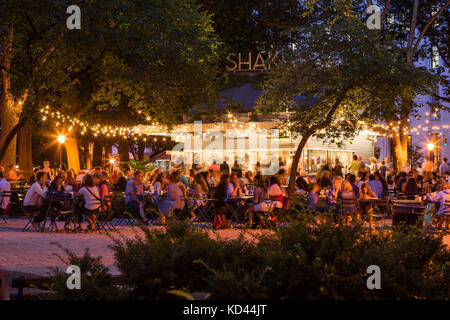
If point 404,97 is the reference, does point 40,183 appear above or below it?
below

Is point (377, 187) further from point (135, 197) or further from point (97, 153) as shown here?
point (97, 153)

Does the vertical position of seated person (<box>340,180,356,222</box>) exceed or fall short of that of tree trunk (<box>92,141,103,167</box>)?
it falls short

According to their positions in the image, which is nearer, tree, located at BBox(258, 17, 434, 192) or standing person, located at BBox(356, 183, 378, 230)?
standing person, located at BBox(356, 183, 378, 230)

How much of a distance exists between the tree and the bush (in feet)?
43.5

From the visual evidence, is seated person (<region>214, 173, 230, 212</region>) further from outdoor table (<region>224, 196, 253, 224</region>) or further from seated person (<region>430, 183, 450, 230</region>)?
seated person (<region>430, 183, 450, 230</region>)

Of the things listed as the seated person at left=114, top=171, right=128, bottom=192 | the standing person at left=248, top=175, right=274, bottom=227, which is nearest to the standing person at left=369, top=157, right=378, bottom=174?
the seated person at left=114, top=171, right=128, bottom=192

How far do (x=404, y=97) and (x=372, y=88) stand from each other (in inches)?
42.8

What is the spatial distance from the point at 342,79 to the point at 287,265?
14532mm

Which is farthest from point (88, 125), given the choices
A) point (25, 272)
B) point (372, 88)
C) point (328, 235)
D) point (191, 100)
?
point (328, 235)

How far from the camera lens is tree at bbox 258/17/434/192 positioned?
17.8 meters

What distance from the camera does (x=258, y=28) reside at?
3456 cm
